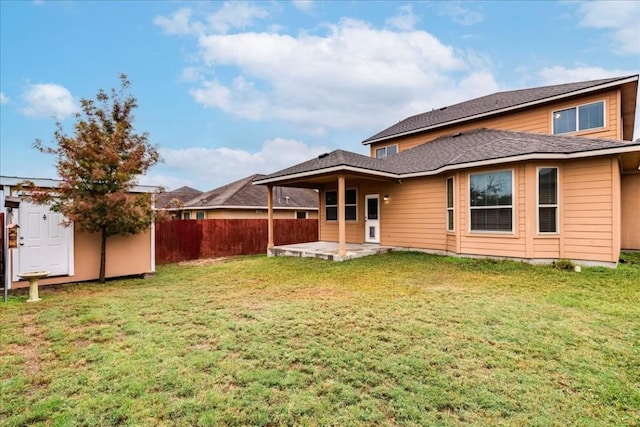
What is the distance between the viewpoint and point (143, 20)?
35.0 feet

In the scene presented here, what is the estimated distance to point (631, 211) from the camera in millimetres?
10500

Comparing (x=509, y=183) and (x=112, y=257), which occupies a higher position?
(x=509, y=183)

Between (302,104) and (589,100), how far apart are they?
14.5 meters

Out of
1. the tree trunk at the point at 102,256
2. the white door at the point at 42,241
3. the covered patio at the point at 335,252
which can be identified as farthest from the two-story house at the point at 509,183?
the white door at the point at 42,241

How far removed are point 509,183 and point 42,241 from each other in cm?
1116

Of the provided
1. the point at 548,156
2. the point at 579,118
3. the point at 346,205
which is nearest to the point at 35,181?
the point at 346,205

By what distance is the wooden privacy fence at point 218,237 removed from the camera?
36.8 ft

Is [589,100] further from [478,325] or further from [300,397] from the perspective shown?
[300,397]

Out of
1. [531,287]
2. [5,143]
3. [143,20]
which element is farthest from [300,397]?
[5,143]

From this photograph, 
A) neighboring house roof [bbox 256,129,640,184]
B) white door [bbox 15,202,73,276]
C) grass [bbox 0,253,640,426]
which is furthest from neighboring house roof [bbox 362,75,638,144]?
white door [bbox 15,202,73,276]

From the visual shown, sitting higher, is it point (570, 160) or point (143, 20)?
point (143, 20)

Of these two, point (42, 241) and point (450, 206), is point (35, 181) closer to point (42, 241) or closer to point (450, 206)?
point (42, 241)

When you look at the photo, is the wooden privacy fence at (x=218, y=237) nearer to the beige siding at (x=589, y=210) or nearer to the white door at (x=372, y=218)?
the white door at (x=372, y=218)

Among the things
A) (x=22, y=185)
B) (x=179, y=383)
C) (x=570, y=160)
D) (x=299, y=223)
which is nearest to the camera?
(x=179, y=383)
